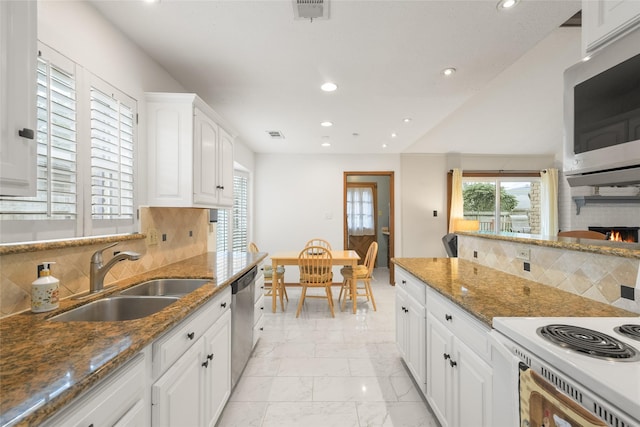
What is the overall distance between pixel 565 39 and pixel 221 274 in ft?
11.6

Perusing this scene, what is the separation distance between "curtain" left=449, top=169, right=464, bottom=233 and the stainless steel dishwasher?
169 inches

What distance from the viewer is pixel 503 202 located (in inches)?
237

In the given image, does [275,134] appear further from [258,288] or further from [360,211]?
[360,211]

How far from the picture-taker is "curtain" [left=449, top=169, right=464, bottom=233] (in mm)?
5414

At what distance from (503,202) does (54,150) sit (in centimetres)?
696

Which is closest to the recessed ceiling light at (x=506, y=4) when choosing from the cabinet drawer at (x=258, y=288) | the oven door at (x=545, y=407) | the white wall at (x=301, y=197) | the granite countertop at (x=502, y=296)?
the granite countertop at (x=502, y=296)

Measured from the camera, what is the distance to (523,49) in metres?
1.99

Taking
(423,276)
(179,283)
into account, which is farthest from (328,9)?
(179,283)

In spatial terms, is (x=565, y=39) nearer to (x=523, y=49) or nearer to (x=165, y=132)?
(x=523, y=49)

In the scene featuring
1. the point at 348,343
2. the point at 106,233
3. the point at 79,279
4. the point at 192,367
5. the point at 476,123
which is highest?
the point at 476,123

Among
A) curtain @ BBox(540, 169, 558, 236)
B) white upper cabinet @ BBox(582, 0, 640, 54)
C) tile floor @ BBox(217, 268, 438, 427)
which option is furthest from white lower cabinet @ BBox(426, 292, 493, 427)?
curtain @ BBox(540, 169, 558, 236)

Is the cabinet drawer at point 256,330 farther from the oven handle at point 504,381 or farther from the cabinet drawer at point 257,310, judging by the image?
the oven handle at point 504,381

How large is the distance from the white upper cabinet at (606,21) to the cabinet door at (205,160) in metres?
2.26

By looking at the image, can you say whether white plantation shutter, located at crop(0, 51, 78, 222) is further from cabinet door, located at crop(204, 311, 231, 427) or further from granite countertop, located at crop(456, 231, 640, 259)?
granite countertop, located at crop(456, 231, 640, 259)
